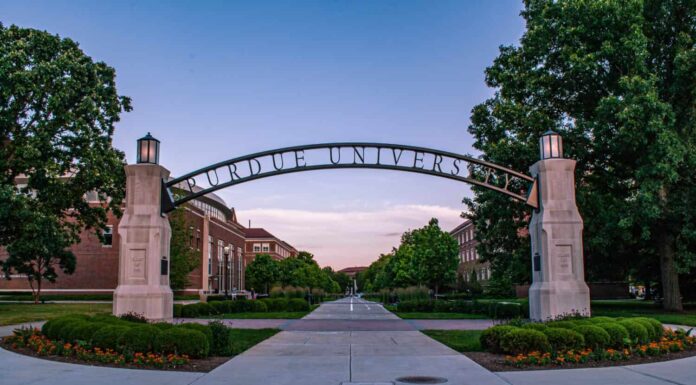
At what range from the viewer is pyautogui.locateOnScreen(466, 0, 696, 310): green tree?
2325cm

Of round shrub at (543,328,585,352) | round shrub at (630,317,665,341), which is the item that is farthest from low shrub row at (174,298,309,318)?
round shrub at (630,317,665,341)

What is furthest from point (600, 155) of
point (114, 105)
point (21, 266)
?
point (21, 266)

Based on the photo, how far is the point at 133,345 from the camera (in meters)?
11.3

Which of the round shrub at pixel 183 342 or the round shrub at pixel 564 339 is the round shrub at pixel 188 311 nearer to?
the round shrub at pixel 183 342

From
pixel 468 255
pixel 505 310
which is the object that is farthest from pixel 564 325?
pixel 468 255

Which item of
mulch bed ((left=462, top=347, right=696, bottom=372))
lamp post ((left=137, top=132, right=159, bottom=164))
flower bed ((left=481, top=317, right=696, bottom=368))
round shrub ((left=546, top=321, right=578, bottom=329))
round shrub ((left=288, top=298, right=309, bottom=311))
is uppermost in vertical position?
lamp post ((left=137, top=132, right=159, bottom=164))

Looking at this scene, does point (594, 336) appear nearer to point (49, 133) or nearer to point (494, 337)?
point (494, 337)

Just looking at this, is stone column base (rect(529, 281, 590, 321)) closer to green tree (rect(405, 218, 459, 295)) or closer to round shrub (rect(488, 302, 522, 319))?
round shrub (rect(488, 302, 522, 319))

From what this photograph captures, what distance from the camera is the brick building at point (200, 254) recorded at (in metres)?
56.9

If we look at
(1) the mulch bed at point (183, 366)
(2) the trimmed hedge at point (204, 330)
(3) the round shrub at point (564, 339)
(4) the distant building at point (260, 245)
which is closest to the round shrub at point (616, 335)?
(3) the round shrub at point (564, 339)

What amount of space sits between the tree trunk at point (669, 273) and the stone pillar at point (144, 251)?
21.8m

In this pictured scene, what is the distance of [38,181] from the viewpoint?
87.3 feet

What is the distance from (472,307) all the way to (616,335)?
16839 millimetres

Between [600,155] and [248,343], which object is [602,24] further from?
[248,343]
